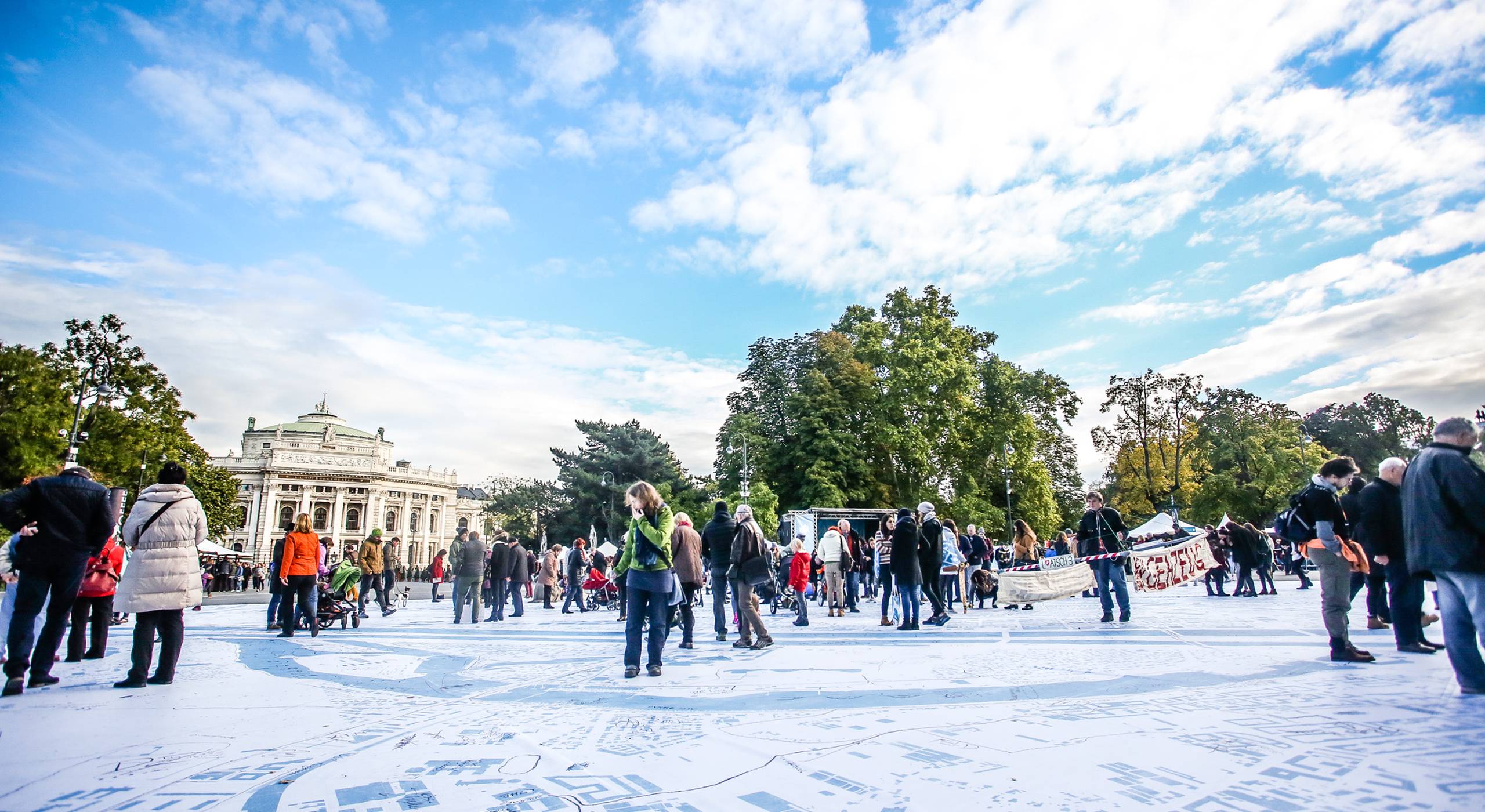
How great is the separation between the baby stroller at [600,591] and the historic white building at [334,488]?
271 ft

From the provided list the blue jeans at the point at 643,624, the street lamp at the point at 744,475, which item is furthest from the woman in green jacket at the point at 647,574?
the street lamp at the point at 744,475

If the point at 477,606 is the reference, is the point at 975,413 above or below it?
above

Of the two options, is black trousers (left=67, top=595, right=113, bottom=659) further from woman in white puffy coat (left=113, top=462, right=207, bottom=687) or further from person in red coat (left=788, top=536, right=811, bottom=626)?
person in red coat (left=788, top=536, right=811, bottom=626)

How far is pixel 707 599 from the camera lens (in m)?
23.1

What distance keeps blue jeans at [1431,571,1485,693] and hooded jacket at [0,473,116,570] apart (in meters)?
9.19

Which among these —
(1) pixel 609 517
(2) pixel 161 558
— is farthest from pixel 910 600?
(1) pixel 609 517

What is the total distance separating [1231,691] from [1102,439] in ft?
157

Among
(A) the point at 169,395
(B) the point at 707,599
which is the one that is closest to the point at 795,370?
(B) the point at 707,599

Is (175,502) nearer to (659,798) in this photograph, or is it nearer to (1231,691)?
(659,798)

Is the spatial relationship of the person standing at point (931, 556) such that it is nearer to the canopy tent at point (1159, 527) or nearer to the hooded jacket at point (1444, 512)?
the hooded jacket at point (1444, 512)

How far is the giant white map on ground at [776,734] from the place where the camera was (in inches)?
112

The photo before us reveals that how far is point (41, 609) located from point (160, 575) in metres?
0.83

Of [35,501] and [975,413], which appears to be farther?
[975,413]

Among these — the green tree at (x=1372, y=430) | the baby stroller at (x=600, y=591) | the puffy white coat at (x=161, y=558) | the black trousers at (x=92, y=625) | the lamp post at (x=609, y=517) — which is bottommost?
the baby stroller at (x=600, y=591)
